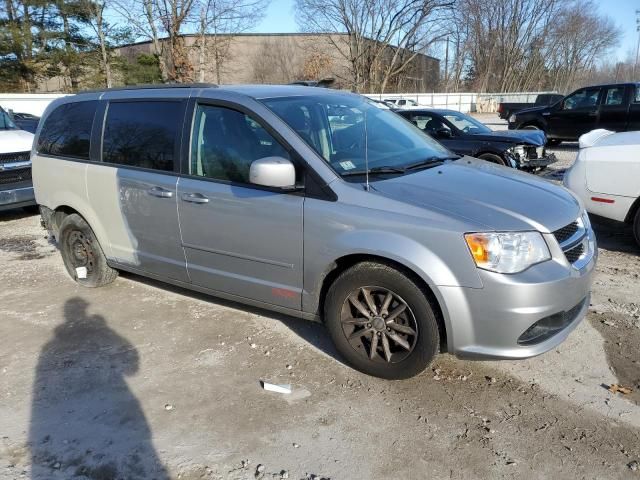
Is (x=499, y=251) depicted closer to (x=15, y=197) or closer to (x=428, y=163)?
(x=428, y=163)

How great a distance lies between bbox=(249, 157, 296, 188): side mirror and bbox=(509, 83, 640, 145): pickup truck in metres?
13.3

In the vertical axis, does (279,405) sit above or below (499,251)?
below

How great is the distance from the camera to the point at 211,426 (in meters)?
2.96

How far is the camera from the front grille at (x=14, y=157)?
25.3 feet

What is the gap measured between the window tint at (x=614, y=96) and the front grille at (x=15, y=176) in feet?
45.5

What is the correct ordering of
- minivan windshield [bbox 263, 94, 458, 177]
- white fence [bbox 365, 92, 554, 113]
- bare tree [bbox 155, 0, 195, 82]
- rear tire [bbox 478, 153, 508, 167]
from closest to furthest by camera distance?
minivan windshield [bbox 263, 94, 458, 177] < rear tire [bbox 478, 153, 508, 167] < bare tree [bbox 155, 0, 195, 82] < white fence [bbox 365, 92, 554, 113]

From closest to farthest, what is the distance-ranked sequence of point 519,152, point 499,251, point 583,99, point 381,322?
point 499,251, point 381,322, point 519,152, point 583,99

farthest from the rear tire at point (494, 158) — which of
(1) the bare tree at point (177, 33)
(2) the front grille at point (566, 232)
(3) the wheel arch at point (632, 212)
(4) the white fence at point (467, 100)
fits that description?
(4) the white fence at point (467, 100)

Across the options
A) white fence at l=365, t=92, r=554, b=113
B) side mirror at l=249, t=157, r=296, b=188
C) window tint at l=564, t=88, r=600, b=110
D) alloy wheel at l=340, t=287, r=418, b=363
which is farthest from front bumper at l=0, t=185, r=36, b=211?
white fence at l=365, t=92, r=554, b=113

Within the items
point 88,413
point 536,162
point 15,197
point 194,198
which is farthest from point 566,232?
point 15,197

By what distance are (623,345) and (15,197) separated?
26.2ft

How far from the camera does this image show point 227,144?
3709 millimetres

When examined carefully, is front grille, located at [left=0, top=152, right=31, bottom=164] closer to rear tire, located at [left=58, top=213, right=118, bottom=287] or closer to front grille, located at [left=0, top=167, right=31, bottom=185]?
front grille, located at [left=0, top=167, right=31, bottom=185]

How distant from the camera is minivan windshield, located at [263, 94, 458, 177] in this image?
11.5ft
